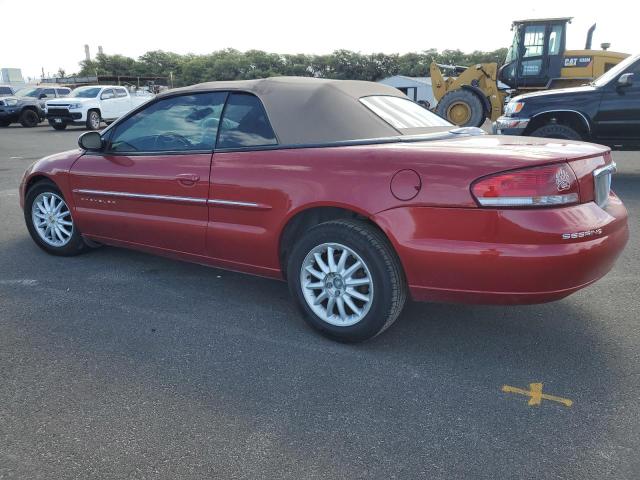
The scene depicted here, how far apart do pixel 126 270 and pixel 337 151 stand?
2.34 metres

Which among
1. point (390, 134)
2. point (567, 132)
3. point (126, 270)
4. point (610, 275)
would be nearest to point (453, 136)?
point (390, 134)

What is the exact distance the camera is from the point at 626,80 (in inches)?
305

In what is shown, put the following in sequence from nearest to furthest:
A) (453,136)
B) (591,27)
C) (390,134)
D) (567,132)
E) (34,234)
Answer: (390,134) → (453,136) → (34,234) → (567,132) → (591,27)

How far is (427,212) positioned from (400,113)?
127cm

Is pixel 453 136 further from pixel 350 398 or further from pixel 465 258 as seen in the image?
pixel 350 398

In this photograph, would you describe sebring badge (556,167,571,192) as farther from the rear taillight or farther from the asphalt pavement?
the asphalt pavement

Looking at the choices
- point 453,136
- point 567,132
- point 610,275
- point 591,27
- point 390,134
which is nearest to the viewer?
point 390,134

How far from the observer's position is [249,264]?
355 cm

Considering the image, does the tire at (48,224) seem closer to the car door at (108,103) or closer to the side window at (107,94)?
the car door at (108,103)

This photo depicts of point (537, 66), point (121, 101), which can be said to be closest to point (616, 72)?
point (537, 66)

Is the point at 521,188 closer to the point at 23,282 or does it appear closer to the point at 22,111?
the point at 23,282

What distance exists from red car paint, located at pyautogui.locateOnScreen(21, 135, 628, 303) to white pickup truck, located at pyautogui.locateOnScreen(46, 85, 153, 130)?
64.3 feet

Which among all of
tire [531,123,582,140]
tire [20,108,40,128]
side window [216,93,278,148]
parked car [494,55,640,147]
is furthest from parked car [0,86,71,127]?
side window [216,93,278,148]

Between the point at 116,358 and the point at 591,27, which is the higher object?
the point at 591,27
